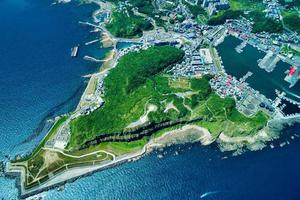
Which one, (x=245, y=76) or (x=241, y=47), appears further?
(x=241, y=47)

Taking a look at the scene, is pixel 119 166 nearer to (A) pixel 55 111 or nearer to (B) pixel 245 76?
(A) pixel 55 111

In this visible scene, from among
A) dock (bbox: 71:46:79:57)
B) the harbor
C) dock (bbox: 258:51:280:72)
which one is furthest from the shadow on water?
dock (bbox: 258:51:280:72)

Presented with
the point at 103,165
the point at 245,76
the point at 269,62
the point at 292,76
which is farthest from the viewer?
the point at 269,62

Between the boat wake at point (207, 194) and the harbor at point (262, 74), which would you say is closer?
the boat wake at point (207, 194)

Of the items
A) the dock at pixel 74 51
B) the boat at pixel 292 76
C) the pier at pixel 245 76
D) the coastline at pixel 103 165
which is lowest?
the coastline at pixel 103 165

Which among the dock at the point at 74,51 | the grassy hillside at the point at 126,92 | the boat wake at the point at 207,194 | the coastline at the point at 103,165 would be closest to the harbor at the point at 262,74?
the grassy hillside at the point at 126,92

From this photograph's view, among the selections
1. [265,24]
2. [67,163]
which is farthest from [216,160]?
[265,24]

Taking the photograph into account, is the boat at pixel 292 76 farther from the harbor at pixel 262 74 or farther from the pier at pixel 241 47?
the pier at pixel 241 47

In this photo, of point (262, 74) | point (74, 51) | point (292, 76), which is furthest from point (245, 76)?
point (74, 51)

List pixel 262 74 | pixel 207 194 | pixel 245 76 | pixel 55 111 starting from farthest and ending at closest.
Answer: pixel 262 74 → pixel 245 76 → pixel 55 111 → pixel 207 194
